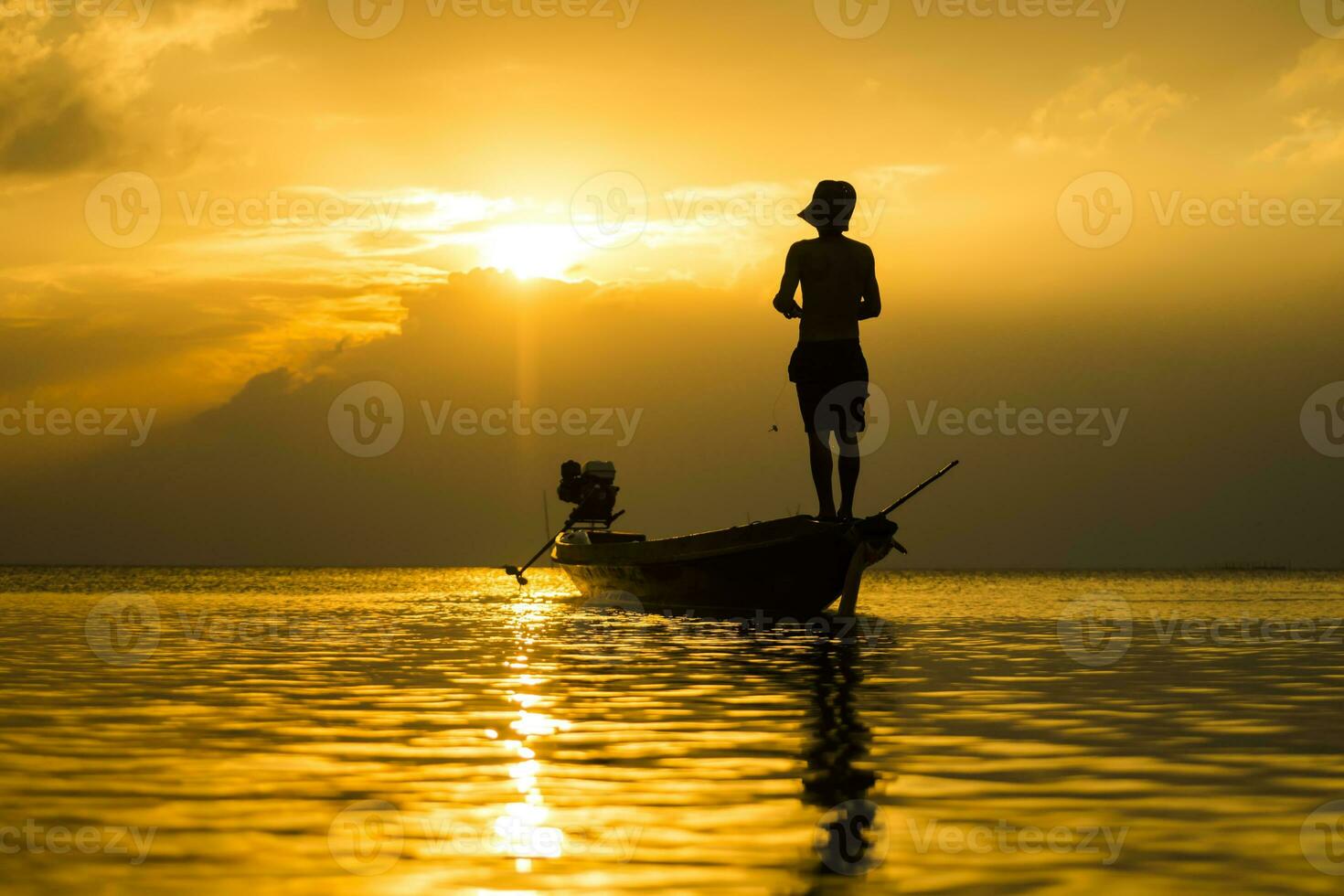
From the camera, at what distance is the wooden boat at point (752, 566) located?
21.6 meters

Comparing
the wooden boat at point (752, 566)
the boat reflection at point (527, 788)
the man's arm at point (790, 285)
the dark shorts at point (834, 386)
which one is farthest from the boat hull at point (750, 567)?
the boat reflection at point (527, 788)

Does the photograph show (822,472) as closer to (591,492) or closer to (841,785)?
(841,785)

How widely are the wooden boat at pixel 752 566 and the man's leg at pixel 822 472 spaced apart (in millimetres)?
227

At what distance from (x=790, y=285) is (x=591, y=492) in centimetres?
1861

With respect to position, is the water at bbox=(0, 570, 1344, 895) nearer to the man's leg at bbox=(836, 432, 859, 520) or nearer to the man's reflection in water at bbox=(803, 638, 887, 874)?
the man's reflection in water at bbox=(803, 638, 887, 874)

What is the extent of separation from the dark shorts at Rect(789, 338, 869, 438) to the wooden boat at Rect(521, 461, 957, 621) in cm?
194

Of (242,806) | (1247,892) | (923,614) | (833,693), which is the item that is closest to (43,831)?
(242,806)

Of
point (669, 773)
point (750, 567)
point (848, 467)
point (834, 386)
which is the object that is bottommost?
point (669, 773)

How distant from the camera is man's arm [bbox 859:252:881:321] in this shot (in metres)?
19.7

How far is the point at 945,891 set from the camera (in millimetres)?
5227

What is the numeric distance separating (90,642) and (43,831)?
639 inches

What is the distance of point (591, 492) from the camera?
37594 millimetres

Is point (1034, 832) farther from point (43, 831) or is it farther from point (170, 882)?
point (43, 831)

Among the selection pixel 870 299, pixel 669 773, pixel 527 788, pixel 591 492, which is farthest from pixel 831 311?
pixel 591 492
